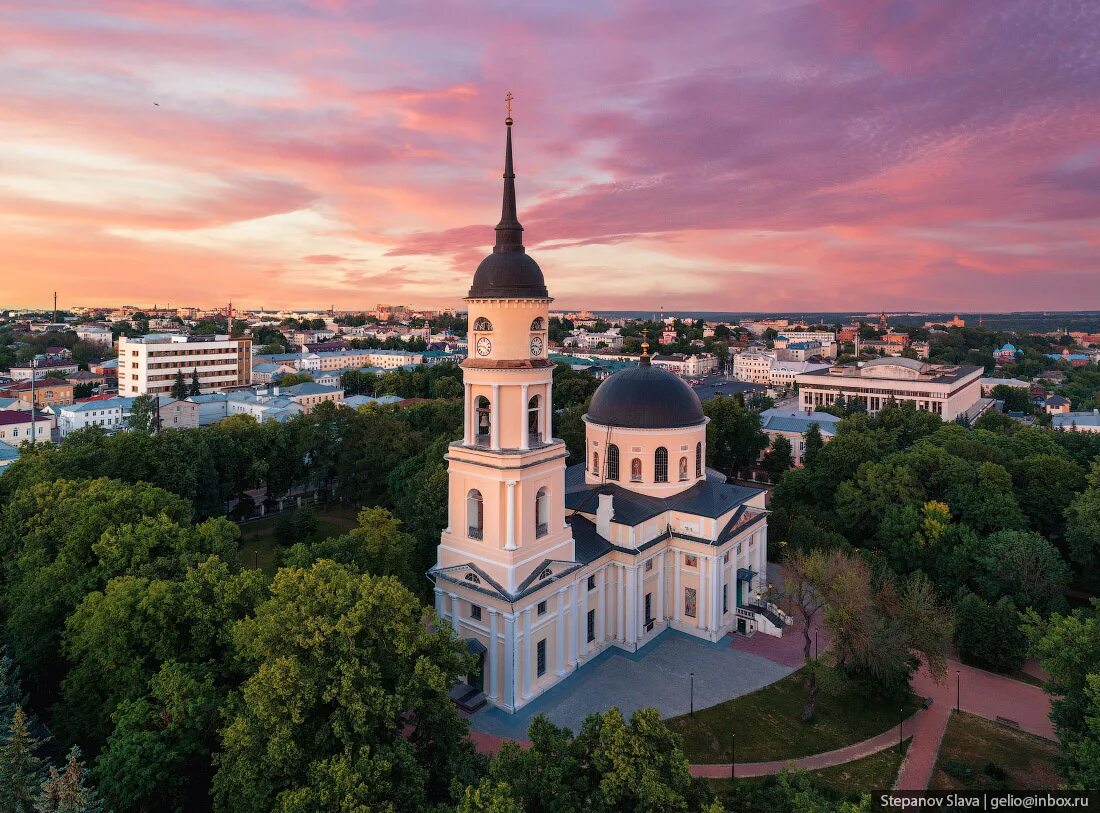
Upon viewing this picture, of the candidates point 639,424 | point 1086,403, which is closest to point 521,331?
point 639,424

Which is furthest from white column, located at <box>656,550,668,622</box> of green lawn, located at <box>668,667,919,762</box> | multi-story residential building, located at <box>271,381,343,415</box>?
multi-story residential building, located at <box>271,381,343,415</box>

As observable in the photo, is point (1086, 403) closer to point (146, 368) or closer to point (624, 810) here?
point (624, 810)

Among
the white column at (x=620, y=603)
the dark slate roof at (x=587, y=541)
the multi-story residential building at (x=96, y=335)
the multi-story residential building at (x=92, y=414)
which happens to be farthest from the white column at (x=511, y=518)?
the multi-story residential building at (x=96, y=335)

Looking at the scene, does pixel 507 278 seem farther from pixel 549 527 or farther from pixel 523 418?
pixel 549 527

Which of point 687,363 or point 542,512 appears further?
point 687,363

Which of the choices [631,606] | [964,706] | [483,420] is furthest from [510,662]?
[964,706]

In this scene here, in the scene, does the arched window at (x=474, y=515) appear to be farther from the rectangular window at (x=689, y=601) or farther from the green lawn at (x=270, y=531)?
the green lawn at (x=270, y=531)
